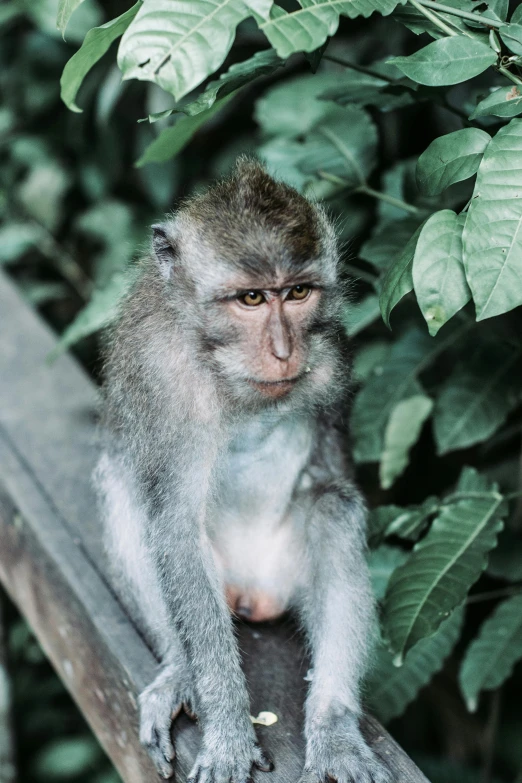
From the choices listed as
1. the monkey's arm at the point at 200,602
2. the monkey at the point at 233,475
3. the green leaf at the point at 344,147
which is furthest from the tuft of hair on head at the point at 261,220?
the green leaf at the point at 344,147

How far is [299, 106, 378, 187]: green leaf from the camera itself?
302 centimetres

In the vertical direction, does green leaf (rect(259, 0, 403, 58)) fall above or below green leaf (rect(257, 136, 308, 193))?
above

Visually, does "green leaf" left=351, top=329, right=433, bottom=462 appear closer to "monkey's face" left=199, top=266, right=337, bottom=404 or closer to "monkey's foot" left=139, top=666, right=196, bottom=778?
"monkey's face" left=199, top=266, right=337, bottom=404

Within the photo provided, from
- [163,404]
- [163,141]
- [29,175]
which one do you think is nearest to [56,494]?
[163,404]

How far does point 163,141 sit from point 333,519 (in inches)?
41.8

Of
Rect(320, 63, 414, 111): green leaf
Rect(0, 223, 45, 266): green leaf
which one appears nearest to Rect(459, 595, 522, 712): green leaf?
Rect(320, 63, 414, 111): green leaf

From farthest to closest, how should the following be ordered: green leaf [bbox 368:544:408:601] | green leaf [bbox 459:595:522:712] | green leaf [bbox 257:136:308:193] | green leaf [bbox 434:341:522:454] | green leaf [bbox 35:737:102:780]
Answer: green leaf [bbox 35:737:102:780], green leaf [bbox 257:136:308:193], green leaf [bbox 434:341:522:454], green leaf [bbox 368:544:408:601], green leaf [bbox 459:595:522:712]

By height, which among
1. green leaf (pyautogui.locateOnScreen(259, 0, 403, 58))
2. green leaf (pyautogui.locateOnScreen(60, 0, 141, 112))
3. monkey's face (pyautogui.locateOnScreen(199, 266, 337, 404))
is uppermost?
green leaf (pyautogui.locateOnScreen(60, 0, 141, 112))

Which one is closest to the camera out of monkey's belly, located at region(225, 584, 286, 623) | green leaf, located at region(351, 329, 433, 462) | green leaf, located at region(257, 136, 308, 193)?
monkey's belly, located at region(225, 584, 286, 623)

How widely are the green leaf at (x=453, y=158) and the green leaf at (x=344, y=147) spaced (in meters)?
1.02

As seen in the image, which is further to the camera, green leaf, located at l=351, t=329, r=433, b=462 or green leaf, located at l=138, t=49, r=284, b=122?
green leaf, located at l=351, t=329, r=433, b=462

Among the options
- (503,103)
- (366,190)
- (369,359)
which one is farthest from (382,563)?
(503,103)

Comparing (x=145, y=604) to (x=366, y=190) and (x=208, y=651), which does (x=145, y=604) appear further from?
(x=366, y=190)

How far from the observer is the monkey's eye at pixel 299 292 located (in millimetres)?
2152
